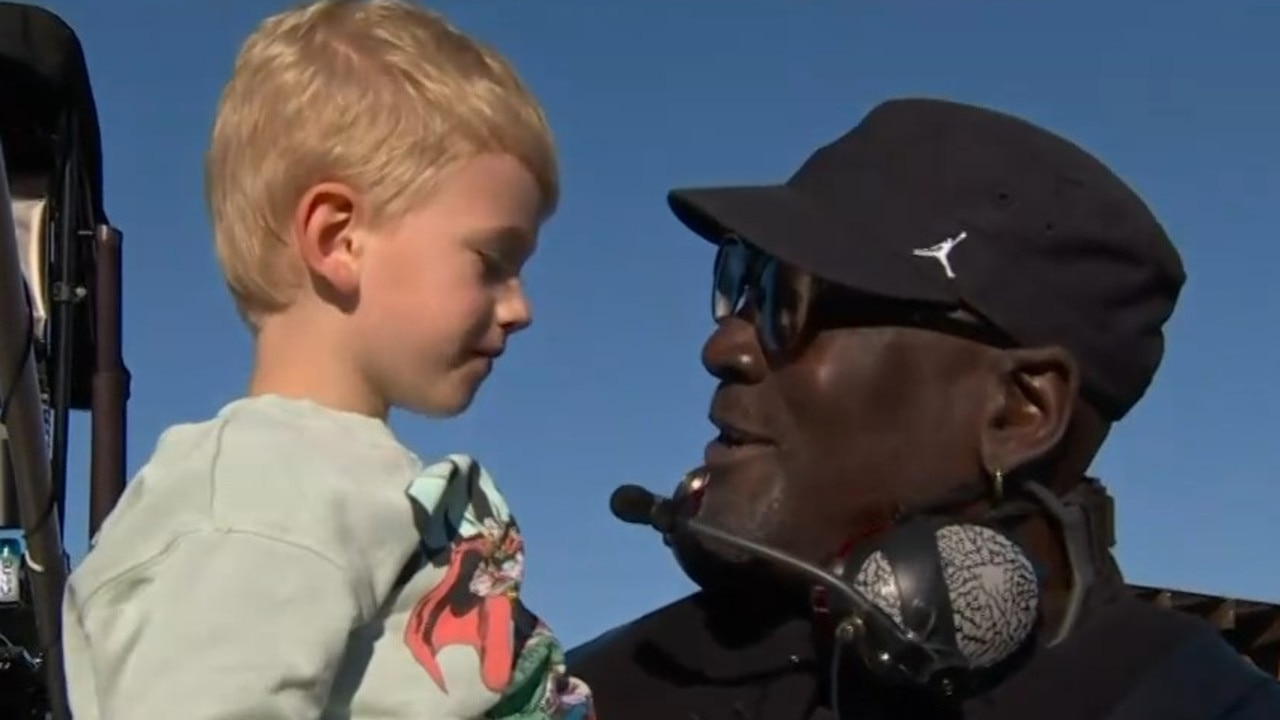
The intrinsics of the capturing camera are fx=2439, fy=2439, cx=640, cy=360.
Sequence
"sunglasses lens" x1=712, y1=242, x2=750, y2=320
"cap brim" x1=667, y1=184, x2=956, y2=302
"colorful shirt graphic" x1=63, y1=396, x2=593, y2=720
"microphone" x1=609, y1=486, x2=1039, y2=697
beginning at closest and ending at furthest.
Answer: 1. "colorful shirt graphic" x1=63, y1=396, x2=593, y2=720
2. "microphone" x1=609, y1=486, x2=1039, y2=697
3. "cap brim" x1=667, y1=184, x2=956, y2=302
4. "sunglasses lens" x1=712, y1=242, x2=750, y2=320

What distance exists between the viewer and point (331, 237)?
1899 millimetres

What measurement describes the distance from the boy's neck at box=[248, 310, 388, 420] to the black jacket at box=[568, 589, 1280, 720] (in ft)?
2.25

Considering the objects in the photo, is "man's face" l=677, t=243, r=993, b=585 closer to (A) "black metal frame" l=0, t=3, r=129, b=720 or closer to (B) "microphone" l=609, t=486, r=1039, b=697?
(B) "microphone" l=609, t=486, r=1039, b=697

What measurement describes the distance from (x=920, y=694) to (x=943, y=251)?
438 millimetres

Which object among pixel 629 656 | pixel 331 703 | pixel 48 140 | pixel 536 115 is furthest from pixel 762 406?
pixel 48 140

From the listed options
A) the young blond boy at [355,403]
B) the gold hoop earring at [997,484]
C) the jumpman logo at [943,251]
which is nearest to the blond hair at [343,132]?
the young blond boy at [355,403]

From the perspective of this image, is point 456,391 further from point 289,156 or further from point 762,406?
point 762,406

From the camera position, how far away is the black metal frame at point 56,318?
402cm

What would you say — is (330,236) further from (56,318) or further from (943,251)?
(56,318)

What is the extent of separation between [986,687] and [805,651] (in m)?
0.21

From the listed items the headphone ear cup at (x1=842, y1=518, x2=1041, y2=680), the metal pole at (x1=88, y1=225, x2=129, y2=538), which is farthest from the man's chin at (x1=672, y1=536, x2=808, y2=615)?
the metal pole at (x1=88, y1=225, x2=129, y2=538)

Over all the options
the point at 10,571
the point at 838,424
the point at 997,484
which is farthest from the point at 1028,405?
the point at 10,571

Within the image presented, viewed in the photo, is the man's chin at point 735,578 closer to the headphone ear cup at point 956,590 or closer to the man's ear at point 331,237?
the headphone ear cup at point 956,590

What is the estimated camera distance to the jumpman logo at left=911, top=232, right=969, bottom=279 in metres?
2.42
